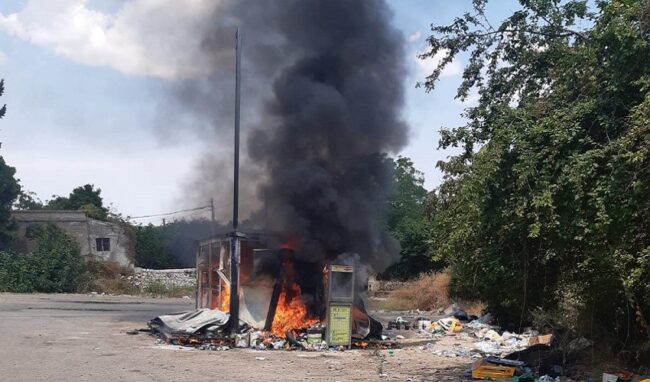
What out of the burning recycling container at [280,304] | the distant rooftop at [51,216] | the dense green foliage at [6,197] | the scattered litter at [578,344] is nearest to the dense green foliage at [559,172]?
the scattered litter at [578,344]

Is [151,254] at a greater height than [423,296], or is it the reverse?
[151,254]

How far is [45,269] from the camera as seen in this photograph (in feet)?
122

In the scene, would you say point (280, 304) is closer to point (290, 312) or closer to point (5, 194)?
point (290, 312)

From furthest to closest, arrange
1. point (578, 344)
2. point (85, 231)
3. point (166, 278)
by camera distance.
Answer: point (85, 231) → point (166, 278) → point (578, 344)

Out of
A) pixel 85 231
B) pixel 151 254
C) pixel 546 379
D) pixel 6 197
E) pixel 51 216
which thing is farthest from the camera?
pixel 151 254

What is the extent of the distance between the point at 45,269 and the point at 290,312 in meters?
26.3

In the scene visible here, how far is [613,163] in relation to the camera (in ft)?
23.9

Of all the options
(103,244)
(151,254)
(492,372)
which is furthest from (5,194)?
(492,372)

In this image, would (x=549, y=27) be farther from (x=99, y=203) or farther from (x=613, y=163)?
(x=99, y=203)

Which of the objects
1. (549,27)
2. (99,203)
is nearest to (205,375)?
(549,27)

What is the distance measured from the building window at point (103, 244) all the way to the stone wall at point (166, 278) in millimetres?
4319

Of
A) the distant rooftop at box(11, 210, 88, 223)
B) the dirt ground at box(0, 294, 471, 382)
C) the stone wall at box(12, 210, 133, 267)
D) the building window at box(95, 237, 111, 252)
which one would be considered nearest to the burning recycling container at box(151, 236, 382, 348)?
the dirt ground at box(0, 294, 471, 382)

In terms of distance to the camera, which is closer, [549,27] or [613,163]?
[613,163]

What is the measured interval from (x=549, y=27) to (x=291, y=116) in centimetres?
Result: 843
